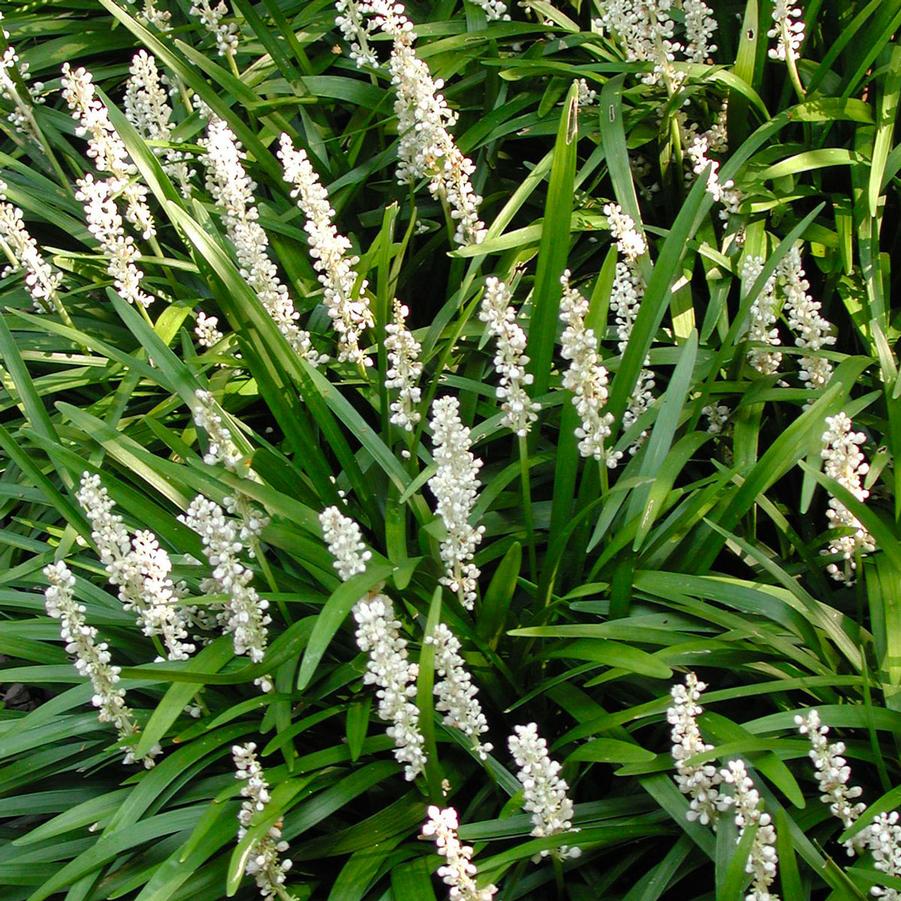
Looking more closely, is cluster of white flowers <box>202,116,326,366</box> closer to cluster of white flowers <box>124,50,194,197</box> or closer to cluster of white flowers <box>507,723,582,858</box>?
cluster of white flowers <box>124,50,194,197</box>

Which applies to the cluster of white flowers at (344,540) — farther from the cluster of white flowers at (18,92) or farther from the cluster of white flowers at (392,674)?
the cluster of white flowers at (18,92)

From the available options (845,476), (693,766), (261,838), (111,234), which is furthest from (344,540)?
(111,234)

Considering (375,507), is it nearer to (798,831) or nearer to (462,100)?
(798,831)

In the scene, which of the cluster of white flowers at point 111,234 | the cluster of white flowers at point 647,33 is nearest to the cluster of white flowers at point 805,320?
the cluster of white flowers at point 647,33

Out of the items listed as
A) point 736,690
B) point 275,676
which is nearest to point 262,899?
point 275,676

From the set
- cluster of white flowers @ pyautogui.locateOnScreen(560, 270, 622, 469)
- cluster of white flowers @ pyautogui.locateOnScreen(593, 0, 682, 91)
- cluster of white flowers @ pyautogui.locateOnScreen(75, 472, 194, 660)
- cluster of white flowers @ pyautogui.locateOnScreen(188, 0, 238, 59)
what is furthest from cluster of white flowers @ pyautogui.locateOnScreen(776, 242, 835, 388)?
cluster of white flowers @ pyautogui.locateOnScreen(188, 0, 238, 59)
